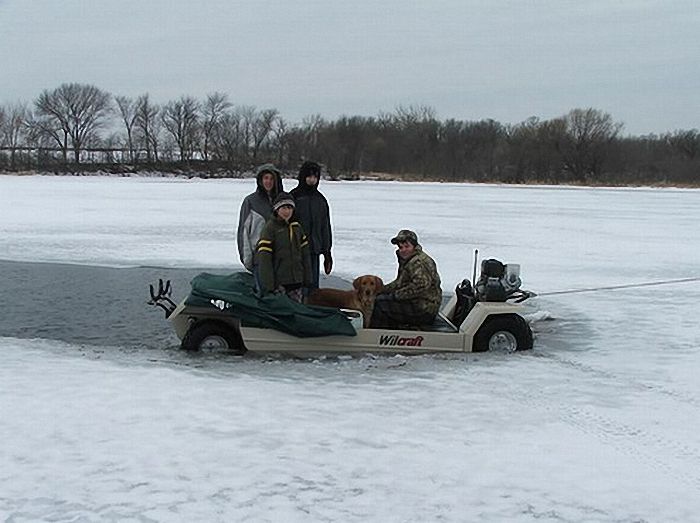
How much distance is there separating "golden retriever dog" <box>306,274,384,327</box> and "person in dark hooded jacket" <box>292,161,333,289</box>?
23 cm

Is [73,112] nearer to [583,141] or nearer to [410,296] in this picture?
[583,141]

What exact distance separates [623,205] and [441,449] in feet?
100

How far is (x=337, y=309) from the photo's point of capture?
694cm

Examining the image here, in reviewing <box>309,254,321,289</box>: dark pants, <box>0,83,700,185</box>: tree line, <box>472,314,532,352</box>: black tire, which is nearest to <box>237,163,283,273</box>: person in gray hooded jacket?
<box>309,254,321,289</box>: dark pants

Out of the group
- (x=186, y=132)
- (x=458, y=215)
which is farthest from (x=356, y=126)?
(x=458, y=215)

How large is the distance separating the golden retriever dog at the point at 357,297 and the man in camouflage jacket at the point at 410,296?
11 centimetres

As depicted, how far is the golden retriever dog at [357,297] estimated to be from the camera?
6887 mm

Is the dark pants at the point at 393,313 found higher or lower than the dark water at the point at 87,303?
higher

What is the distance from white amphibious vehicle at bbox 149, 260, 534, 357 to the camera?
6.71 metres

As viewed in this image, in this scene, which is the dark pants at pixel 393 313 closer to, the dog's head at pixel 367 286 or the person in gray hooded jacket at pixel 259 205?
the dog's head at pixel 367 286

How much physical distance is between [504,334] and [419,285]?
0.84 m

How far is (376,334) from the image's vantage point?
675 centimetres

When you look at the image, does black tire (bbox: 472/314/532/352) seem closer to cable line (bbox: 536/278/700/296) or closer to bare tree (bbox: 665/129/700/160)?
cable line (bbox: 536/278/700/296)

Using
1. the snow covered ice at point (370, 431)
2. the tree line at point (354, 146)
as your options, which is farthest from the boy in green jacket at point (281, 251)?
the tree line at point (354, 146)
